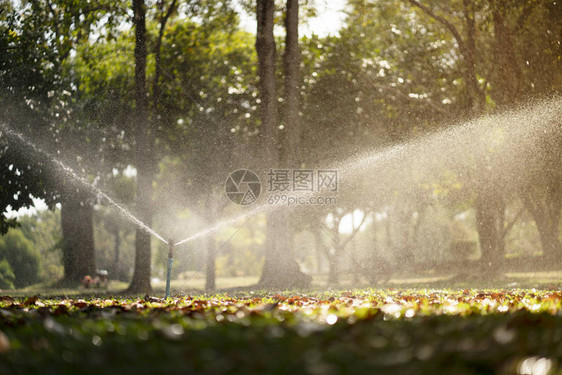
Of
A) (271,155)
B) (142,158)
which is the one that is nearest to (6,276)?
(142,158)

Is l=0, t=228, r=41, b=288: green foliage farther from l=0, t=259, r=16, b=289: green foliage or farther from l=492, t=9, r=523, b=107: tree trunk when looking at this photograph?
l=492, t=9, r=523, b=107: tree trunk

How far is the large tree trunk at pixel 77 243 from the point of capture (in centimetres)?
1972

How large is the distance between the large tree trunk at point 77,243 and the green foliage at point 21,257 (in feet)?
26.4

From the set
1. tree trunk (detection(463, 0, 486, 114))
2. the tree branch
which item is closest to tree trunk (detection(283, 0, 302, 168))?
the tree branch

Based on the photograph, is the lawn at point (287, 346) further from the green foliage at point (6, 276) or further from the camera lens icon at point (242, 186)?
the green foliage at point (6, 276)

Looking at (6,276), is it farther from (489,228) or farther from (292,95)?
(489,228)

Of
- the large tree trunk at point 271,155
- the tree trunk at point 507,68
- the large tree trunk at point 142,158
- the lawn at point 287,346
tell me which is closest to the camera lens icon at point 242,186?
the large tree trunk at point 142,158

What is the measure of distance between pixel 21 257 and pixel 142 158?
1727cm

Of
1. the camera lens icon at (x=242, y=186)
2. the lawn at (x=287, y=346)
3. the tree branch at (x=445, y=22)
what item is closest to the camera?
the lawn at (x=287, y=346)

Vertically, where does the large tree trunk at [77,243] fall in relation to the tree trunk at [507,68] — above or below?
below

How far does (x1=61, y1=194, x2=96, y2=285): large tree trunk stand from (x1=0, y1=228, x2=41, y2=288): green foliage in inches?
316

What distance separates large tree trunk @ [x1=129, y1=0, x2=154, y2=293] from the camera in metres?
14.3

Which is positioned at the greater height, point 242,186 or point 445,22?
point 445,22

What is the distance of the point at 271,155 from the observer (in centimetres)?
1300
